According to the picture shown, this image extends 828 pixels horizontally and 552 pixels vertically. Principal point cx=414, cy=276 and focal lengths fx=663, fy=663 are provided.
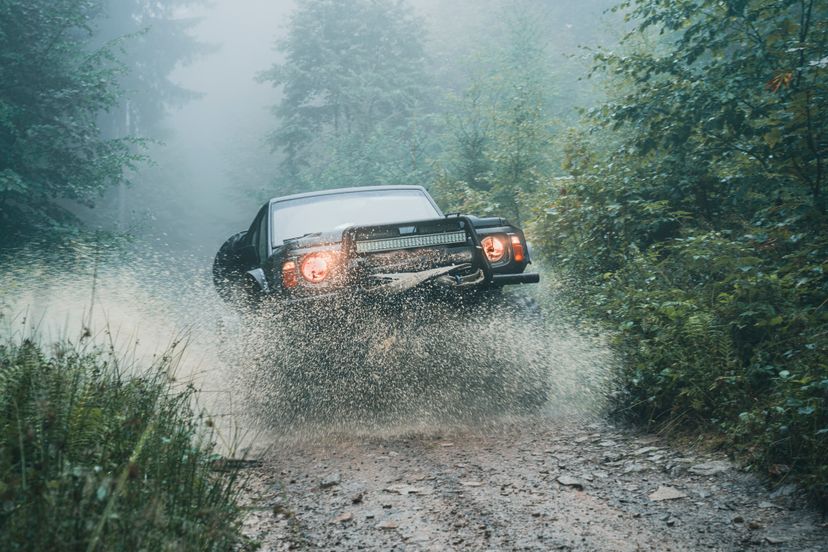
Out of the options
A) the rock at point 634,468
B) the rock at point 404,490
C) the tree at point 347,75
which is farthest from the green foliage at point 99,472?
the tree at point 347,75

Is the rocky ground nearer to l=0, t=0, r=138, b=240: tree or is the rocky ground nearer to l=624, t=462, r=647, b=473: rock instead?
l=624, t=462, r=647, b=473: rock

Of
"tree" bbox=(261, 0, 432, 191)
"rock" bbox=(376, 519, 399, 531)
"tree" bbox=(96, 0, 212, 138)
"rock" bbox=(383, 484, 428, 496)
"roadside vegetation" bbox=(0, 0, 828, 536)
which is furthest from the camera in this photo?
"tree" bbox=(96, 0, 212, 138)

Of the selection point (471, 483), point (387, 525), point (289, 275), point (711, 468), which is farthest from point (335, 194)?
point (711, 468)

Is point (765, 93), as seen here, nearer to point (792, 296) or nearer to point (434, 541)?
point (792, 296)

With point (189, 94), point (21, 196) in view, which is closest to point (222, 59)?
point (189, 94)

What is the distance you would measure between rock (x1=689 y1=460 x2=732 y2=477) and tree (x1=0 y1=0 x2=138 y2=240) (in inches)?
527

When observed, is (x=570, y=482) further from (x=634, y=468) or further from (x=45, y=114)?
(x=45, y=114)

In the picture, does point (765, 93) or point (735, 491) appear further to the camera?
point (765, 93)

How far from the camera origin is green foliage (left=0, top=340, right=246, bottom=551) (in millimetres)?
1933

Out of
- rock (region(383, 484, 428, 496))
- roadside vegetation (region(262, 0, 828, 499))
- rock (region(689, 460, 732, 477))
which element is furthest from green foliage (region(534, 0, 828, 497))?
rock (region(383, 484, 428, 496))

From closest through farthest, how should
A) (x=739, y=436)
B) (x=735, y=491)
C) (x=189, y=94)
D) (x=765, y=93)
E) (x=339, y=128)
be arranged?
(x=735, y=491) < (x=739, y=436) < (x=765, y=93) < (x=339, y=128) < (x=189, y=94)

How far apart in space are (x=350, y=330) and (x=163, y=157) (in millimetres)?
48091

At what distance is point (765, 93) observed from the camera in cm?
659

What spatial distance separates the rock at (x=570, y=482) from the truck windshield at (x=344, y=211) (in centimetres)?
311
